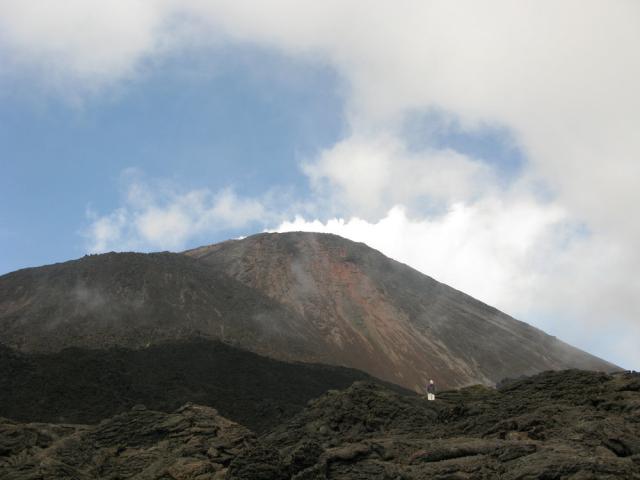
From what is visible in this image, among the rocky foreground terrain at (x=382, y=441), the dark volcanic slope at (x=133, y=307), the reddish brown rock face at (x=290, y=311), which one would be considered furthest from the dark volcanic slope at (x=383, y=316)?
the rocky foreground terrain at (x=382, y=441)

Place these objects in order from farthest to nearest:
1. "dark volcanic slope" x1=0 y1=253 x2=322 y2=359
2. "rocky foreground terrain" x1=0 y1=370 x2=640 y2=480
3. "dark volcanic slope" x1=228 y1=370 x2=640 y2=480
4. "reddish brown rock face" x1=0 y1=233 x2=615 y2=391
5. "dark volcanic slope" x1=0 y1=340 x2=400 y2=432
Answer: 1. "reddish brown rock face" x1=0 y1=233 x2=615 y2=391
2. "dark volcanic slope" x1=0 y1=253 x2=322 y2=359
3. "dark volcanic slope" x1=0 y1=340 x2=400 y2=432
4. "rocky foreground terrain" x1=0 y1=370 x2=640 y2=480
5. "dark volcanic slope" x1=228 y1=370 x2=640 y2=480

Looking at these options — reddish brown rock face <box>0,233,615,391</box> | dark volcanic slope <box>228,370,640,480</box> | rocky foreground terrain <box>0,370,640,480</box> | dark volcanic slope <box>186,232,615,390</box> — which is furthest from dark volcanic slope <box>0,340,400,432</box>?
dark volcanic slope <box>228,370,640,480</box>

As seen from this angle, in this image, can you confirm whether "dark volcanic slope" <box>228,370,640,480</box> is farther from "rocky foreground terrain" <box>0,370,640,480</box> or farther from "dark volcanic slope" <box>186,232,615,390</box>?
"dark volcanic slope" <box>186,232,615,390</box>

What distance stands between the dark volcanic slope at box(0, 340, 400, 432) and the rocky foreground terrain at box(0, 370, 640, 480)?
11337 millimetres

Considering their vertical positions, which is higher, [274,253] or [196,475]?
[274,253]

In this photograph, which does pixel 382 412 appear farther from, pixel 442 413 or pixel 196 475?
pixel 196 475

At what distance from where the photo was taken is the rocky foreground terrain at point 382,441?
1209cm

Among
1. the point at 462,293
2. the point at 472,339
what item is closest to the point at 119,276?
the point at 472,339

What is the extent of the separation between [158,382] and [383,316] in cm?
3935

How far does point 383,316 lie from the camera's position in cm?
7456

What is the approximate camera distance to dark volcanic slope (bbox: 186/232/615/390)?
6525 cm

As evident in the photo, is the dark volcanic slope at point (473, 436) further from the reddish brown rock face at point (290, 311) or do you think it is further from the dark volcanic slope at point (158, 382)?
the reddish brown rock face at point (290, 311)

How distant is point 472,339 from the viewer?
255 feet

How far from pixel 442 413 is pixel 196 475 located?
643cm
